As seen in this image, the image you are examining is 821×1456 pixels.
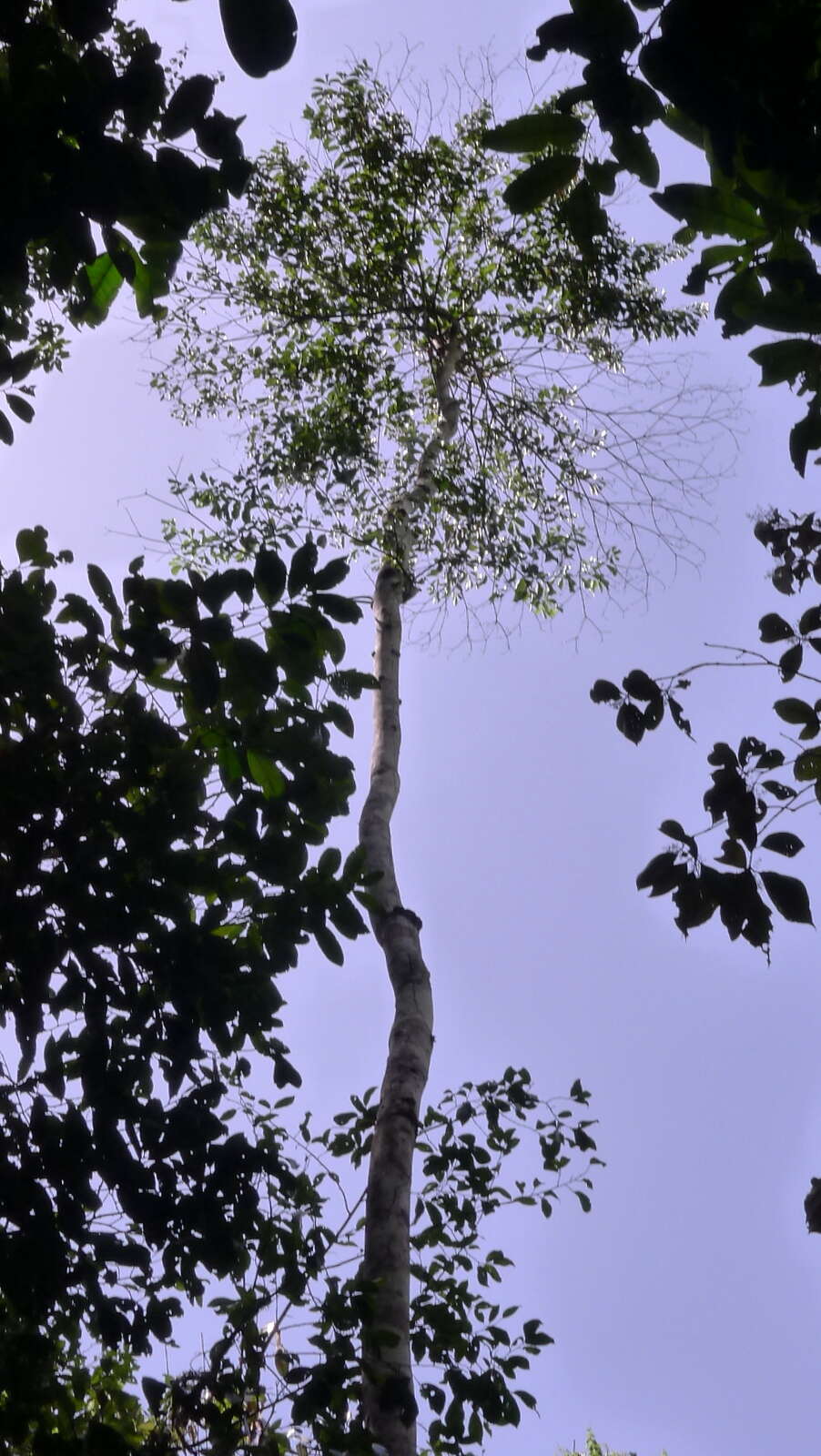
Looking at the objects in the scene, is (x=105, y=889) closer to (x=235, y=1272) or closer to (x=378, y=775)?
(x=235, y=1272)

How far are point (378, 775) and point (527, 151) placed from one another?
3.70m

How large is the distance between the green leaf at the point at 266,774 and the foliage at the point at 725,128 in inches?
59.7


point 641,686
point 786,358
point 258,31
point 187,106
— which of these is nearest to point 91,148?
point 187,106

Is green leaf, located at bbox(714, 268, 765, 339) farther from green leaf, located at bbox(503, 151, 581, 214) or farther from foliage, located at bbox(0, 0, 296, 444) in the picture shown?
foliage, located at bbox(0, 0, 296, 444)

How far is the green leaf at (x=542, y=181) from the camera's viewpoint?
6.21ft

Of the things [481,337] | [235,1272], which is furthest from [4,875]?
[481,337]

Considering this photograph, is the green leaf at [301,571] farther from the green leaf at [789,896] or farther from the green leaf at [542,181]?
the green leaf at [789,896]

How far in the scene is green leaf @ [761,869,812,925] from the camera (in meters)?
2.37

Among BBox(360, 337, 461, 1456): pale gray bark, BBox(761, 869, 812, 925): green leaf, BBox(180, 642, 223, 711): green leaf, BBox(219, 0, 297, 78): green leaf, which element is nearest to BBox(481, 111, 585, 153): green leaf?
BBox(219, 0, 297, 78): green leaf

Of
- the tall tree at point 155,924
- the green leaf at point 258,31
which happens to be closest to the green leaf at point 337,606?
the tall tree at point 155,924

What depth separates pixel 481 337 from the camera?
746 centimetres

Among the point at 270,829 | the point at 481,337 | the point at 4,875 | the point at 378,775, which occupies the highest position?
the point at 481,337

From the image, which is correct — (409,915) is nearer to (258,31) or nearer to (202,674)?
(202,674)

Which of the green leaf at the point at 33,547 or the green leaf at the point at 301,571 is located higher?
the green leaf at the point at 33,547
